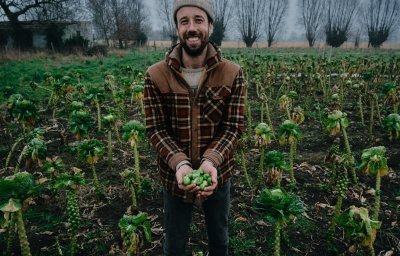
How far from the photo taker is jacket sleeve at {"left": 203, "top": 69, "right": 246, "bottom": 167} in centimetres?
270

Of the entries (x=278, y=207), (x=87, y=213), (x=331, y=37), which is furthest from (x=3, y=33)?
(x=331, y=37)

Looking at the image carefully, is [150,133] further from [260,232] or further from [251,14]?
[251,14]

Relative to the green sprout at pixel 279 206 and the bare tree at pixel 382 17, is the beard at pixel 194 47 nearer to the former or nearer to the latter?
the green sprout at pixel 279 206

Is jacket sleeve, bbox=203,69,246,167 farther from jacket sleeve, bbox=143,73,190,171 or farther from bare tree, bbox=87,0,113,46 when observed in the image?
bare tree, bbox=87,0,113,46

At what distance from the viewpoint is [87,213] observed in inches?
182

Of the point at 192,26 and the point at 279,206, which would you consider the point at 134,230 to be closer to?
the point at 279,206

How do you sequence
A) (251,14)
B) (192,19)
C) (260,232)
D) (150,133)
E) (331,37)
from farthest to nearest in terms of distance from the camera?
(251,14)
(331,37)
(260,232)
(150,133)
(192,19)

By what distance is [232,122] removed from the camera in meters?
2.83

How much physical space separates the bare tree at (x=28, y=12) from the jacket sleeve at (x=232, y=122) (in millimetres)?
34680

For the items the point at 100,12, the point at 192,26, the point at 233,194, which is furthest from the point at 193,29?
the point at 100,12

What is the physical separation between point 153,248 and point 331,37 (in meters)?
54.4

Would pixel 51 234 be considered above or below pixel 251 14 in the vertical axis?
below

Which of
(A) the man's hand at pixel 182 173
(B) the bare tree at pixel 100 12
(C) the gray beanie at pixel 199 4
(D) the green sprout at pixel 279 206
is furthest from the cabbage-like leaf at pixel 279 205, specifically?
(B) the bare tree at pixel 100 12

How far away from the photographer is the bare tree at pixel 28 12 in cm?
3262
